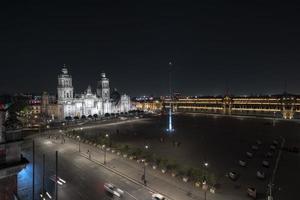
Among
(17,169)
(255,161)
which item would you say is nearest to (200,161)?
(255,161)

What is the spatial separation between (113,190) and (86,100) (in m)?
89.8

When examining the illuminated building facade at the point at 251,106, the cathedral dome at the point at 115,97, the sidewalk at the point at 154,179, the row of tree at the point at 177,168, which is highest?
the cathedral dome at the point at 115,97

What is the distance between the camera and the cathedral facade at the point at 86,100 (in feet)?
326

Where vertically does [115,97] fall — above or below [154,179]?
above

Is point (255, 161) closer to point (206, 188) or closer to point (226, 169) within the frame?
point (226, 169)

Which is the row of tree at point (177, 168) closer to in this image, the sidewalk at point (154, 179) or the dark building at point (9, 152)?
the sidewalk at point (154, 179)

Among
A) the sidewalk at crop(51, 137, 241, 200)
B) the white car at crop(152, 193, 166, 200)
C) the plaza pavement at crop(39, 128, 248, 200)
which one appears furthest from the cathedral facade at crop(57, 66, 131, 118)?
the white car at crop(152, 193, 166, 200)

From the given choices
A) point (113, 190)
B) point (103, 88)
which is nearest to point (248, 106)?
point (103, 88)

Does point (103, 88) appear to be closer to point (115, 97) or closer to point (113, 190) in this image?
point (115, 97)

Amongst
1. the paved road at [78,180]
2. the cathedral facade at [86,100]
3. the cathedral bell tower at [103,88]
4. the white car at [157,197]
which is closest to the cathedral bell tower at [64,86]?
the cathedral facade at [86,100]

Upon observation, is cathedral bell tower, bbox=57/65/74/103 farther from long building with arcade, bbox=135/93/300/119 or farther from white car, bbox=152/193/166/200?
white car, bbox=152/193/166/200

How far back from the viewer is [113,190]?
80.9 ft

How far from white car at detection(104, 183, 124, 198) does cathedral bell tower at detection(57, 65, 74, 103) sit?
81738 millimetres

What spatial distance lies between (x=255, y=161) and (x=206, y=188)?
16600 mm
